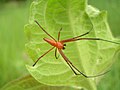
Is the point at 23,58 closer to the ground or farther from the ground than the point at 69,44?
closer to the ground

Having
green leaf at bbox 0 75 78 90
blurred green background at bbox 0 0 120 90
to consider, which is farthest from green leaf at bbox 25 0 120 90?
blurred green background at bbox 0 0 120 90

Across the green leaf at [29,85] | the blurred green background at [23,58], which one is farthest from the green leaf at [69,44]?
the blurred green background at [23,58]

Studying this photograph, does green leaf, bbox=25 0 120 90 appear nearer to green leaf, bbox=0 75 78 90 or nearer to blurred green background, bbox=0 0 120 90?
green leaf, bbox=0 75 78 90

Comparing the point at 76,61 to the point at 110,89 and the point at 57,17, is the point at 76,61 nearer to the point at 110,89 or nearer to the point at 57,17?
the point at 57,17

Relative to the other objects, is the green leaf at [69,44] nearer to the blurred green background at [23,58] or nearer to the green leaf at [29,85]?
the green leaf at [29,85]

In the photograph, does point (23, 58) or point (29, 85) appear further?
point (23, 58)

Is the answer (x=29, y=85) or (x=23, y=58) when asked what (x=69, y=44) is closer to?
(x=29, y=85)

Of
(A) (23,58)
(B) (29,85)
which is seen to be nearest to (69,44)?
(B) (29,85)

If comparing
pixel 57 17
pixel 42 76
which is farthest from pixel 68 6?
pixel 42 76

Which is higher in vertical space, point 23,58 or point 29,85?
point 29,85
